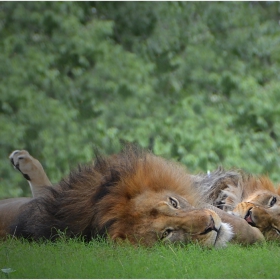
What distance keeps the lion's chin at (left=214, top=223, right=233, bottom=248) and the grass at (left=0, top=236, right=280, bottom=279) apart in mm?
61

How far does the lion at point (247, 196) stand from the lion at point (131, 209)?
0.40ft

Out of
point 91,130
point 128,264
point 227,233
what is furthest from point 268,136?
point 128,264

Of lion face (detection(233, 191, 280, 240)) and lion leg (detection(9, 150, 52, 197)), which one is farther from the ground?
lion leg (detection(9, 150, 52, 197))

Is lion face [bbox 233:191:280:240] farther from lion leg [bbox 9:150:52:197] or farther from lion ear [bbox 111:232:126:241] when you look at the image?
lion leg [bbox 9:150:52:197]

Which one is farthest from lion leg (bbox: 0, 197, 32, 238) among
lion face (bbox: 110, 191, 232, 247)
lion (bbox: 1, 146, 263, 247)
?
lion face (bbox: 110, 191, 232, 247)

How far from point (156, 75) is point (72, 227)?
5709mm

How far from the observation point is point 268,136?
9.27 m

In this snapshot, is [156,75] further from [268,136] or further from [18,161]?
[18,161]

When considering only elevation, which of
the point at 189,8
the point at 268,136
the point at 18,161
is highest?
the point at 189,8

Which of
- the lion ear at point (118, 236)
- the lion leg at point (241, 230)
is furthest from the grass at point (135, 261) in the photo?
the lion leg at point (241, 230)

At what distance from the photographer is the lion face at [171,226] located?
3281 mm

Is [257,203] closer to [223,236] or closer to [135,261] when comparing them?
[223,236]

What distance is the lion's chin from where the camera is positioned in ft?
11.1

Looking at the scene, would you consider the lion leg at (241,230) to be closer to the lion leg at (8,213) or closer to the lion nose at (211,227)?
the lion nose at (211,227)
